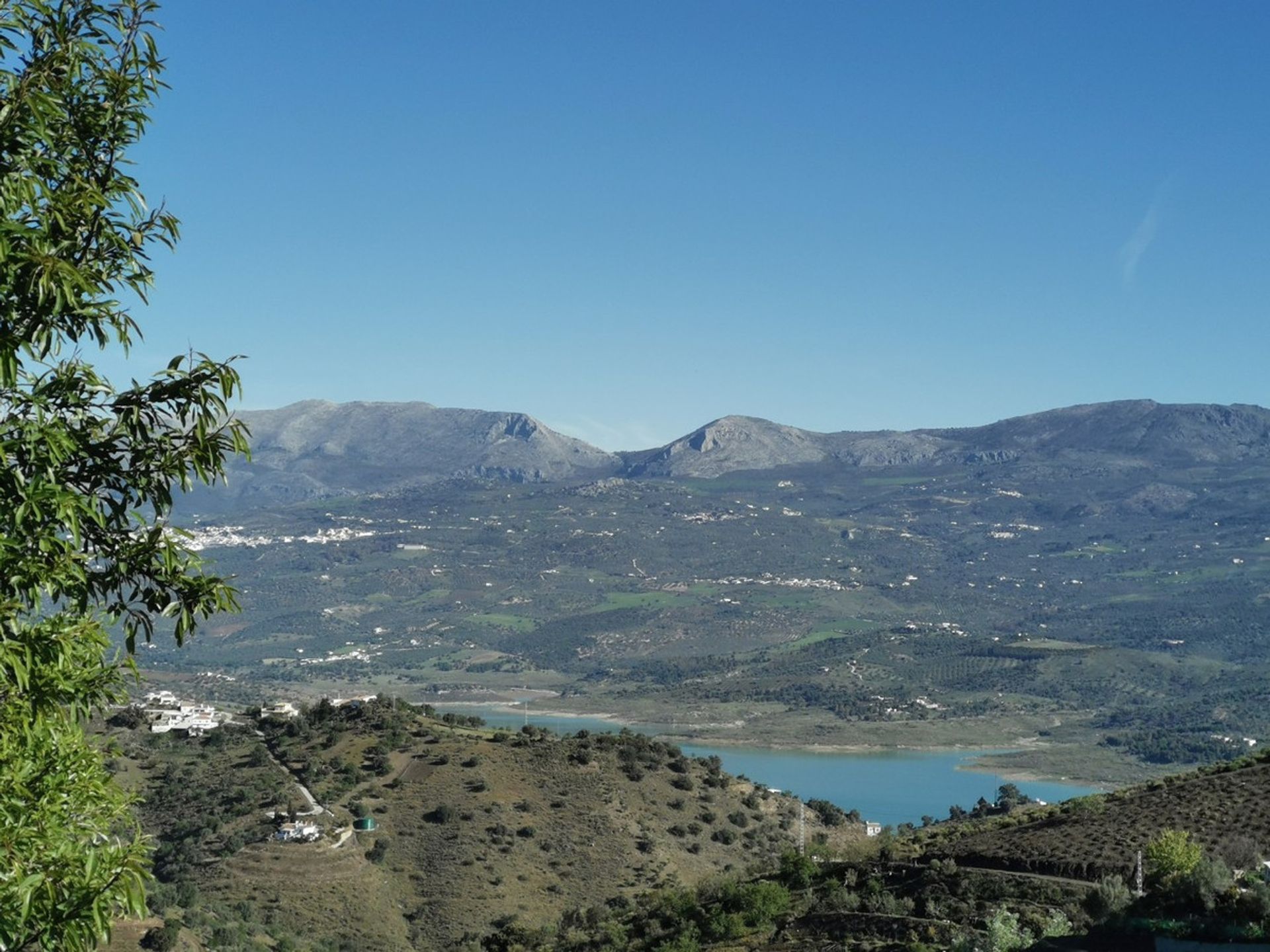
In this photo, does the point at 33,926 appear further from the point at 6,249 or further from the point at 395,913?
the point at 395,913

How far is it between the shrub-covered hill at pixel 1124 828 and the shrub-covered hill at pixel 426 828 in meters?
7.32

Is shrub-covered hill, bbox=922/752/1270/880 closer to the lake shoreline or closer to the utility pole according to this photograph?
the utility pole

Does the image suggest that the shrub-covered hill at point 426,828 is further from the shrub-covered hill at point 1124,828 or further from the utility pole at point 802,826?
the shrub-covered hill at point 1124,828

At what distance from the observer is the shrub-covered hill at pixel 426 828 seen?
37531 mm

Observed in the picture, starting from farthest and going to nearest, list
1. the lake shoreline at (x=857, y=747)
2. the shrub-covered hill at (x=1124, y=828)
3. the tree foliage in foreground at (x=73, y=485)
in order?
the lake shoreline at (x=857, y=747) < the shrub-covered hill at (x=1124, y=828) < the tree foliage in foreground at (x=73, y=485)

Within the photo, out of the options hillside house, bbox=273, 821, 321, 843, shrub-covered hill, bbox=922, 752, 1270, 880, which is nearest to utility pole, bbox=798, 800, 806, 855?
shrub-covered hill, bbox=922, 752, 1270, 880

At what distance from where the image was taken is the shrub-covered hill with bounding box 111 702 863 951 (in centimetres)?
3753

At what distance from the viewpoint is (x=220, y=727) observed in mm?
58062

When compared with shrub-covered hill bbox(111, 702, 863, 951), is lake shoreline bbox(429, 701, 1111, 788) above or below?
below

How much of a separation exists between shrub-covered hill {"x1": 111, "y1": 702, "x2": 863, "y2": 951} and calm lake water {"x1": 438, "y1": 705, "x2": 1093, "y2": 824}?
3217 centimetres

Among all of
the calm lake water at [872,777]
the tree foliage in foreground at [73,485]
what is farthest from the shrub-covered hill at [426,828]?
the calm lake water at [872,777]

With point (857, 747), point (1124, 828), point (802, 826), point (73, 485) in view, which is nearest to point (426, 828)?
point (802, 826)

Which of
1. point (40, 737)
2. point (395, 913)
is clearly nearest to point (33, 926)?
point (40, 737)

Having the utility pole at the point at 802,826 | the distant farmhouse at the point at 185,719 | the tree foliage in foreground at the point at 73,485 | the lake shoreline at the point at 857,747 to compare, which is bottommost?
the lake shoreline at the point at 857,747
